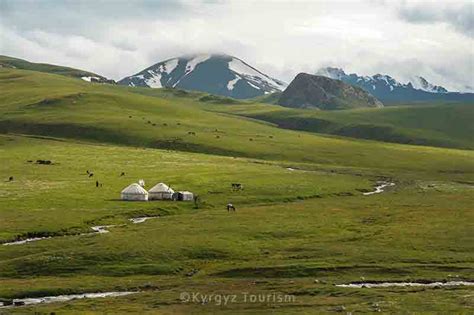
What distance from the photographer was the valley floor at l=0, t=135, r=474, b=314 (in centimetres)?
5650

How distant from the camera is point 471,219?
98.9 m

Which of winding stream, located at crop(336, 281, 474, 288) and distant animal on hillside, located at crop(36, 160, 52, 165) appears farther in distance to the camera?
distant animal on hillside, located at crop(36, 160, 52, 165)

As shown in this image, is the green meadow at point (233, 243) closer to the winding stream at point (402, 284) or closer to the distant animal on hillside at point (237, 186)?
the winding stream at point (402, 284)

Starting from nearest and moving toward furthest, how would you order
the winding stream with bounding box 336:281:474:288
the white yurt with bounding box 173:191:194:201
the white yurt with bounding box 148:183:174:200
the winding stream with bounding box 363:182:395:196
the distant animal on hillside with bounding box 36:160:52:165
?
the winding stream with bounding box 336:281:474:288, the white yurt with bounding box 173:191:194:201, the white yurt with bounding box 148:183:174:200, the winding stream with bounding box 363:182:395:196, the distant animal on hillside with bounding box 36:160:52:165

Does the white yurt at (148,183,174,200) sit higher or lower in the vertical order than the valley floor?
higher

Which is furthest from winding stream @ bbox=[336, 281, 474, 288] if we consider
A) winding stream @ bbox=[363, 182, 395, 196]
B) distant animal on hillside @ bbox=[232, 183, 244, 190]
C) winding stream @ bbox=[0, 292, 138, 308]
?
winding stream @ bbox=[363, 182, 395, 196]

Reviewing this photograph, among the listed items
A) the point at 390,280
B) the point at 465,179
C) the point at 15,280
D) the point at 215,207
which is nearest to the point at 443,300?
the point at 390,280

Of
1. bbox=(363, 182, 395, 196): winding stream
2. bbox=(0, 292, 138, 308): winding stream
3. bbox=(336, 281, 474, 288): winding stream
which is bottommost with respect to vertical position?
bbox=(0, 292, 138, 308): winding stream

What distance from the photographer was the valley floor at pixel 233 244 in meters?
56.5

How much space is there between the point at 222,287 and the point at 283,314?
10282 millimetres

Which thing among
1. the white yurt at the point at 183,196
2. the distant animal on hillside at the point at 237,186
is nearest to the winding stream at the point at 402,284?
the white yurt at the point at 183,196

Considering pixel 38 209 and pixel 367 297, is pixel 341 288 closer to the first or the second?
pixel 367 297

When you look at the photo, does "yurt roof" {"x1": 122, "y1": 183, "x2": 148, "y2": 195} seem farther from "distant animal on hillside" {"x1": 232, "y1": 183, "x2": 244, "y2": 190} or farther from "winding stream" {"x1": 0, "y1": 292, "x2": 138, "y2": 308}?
"winding stream" {"x1": 0, "y1": 292, "x2": 138, "y2": 308}

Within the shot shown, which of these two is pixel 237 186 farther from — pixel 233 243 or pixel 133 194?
pixel 233 243
